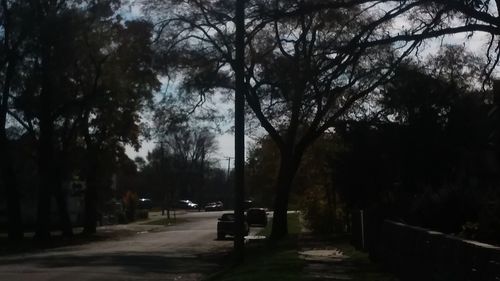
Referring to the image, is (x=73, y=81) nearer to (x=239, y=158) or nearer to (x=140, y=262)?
(x=140, y=262)

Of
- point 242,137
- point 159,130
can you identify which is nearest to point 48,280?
point 242,137

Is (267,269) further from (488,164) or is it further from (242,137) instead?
(488,164)

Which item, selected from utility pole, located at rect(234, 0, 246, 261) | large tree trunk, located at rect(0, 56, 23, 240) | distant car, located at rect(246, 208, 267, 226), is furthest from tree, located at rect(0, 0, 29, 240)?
distant car, located at rect(246, 208, 267, 226)

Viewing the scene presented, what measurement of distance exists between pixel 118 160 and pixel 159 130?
1787cm

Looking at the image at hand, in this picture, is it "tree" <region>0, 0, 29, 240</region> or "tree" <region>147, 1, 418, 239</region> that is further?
"tree" <region>0, 0, 29, 240</region>

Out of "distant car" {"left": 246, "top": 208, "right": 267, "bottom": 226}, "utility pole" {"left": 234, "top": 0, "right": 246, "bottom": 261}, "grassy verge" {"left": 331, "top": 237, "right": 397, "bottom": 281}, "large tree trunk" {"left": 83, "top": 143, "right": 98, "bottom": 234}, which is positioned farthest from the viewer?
"distant car" {"left": 246, "top": 208, "right": 267, "bottom": 226}

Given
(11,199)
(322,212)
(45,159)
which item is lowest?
(322,212)

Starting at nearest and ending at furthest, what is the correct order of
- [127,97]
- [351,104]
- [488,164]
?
[351,104], [488,164], [127,97]

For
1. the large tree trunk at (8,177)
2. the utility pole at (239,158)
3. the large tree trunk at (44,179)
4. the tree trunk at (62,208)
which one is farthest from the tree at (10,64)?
the utility pole at (239,158)

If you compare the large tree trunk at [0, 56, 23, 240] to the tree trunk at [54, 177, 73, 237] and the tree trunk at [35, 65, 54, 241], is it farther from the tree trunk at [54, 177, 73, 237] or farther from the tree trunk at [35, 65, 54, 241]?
the tree trunk at [54, 177, 73, 237]

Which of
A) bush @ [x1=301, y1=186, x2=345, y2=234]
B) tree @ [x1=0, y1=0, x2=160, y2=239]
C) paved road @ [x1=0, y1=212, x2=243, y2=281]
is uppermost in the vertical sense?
→ tree @ [x1=0, y1=0, x2=160, y2=239]

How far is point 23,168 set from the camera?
2389 inches

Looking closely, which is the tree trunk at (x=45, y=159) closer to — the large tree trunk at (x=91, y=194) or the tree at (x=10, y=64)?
the tree at (x=10, y=64)

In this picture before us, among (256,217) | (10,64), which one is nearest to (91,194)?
(10,64)
